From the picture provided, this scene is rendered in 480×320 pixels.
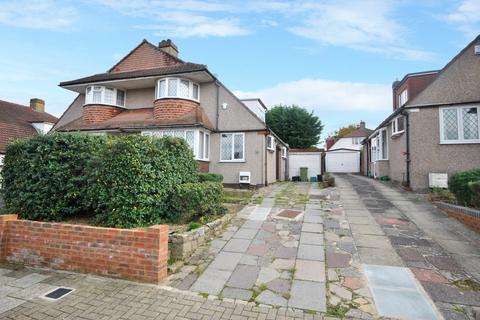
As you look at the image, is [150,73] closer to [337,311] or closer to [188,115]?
[188,115]

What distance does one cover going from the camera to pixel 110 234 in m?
4.46

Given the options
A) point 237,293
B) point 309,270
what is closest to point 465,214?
point 309,270

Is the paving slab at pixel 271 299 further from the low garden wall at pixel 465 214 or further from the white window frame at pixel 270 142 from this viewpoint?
the white window frame at pixel 270 142

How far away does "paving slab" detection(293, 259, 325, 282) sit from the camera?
4.15 meters

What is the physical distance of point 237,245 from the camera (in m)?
5.52

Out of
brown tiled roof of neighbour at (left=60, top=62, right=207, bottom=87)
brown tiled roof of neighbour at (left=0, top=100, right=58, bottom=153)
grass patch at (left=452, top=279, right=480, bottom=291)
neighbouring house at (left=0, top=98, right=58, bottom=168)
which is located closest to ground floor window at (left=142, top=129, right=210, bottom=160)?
brown tiled roof of neighbour at (left=60, top=62, right=207, bottom=87)

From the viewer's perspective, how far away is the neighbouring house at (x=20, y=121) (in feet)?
61.4

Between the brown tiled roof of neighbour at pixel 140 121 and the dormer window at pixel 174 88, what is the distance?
1.05 m

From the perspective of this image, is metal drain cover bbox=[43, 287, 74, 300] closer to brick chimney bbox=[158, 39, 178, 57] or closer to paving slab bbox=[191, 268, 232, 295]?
paving slab bbox=[191, 268, 232, 295]

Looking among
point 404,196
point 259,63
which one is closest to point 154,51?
point 259,63

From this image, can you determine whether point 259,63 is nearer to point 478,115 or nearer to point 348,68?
point 348,68

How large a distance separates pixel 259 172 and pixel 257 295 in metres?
9.51

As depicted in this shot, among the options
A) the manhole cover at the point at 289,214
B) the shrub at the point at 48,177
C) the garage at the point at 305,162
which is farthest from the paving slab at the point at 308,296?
the garage at the point at 305,162

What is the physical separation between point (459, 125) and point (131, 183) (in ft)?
39.8
